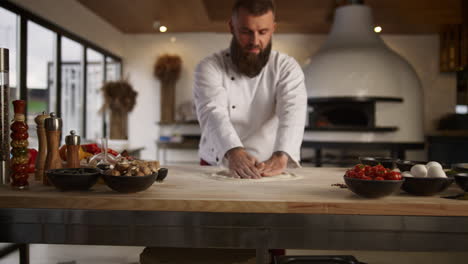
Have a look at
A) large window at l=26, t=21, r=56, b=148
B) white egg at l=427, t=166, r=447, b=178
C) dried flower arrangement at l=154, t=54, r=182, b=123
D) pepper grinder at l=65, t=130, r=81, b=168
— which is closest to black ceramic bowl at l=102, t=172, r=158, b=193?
pepper grinder at l=65, t=130, r=81, b=168

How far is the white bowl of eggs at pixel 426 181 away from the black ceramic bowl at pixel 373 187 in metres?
0.09

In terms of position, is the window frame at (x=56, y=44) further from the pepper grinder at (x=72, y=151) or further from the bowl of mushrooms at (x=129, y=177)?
the bowl of mushrooms at (x=129, y=177)

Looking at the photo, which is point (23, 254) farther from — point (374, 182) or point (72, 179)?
point (374, 182)

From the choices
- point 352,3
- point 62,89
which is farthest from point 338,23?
point 62,89

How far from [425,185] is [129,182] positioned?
0.83 m

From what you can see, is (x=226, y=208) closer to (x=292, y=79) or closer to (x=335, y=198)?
(x=335, y=198)

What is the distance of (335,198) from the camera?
1.09 m

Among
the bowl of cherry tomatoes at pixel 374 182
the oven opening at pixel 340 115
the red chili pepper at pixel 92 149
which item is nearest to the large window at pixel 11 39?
the red chili pepper at pixel 92 149

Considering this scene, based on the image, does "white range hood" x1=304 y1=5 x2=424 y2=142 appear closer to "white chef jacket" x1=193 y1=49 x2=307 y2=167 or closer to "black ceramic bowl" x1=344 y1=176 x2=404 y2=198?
"white chef jacket" x1=193 y1=49 x2=307 y2=167

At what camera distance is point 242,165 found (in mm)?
1466

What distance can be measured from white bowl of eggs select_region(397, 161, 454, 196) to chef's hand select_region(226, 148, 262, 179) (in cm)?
52

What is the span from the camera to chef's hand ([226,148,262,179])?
144 centimetres

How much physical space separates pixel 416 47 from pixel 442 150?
1963mm

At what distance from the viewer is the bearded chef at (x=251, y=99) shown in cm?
162
